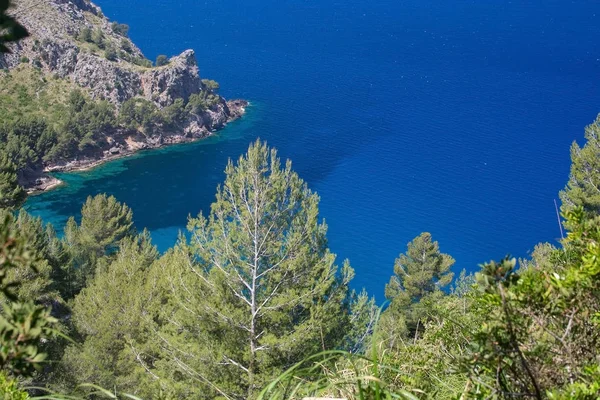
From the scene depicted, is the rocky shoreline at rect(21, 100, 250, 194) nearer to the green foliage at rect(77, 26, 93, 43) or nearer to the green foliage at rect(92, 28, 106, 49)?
the green foliage at rect(92, 28, 106, 49)

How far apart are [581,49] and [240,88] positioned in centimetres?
4547

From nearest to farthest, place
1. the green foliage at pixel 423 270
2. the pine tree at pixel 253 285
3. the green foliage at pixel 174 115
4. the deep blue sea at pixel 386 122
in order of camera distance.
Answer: the pine tree at pixel 253 285
the green foliage at pixel 423 270
the deep blue sea at pixel 386 122
the green foliage at pixel 174 115

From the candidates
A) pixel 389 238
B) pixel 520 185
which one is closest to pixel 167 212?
pixel 389 238

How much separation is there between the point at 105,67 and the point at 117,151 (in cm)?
956

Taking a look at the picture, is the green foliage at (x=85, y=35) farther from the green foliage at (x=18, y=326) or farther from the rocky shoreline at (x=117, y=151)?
the green foliage at (x=18, y=326)

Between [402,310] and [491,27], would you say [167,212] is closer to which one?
[402,310]

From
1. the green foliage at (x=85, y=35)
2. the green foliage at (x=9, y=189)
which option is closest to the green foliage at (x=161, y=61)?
the green foliage at (x=85, y=35)

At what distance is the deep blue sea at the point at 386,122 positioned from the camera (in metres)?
36.7

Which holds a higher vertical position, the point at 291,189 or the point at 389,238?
the point at 389,238

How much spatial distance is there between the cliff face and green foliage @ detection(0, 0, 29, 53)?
49889 mm

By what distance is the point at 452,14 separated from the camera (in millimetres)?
93000

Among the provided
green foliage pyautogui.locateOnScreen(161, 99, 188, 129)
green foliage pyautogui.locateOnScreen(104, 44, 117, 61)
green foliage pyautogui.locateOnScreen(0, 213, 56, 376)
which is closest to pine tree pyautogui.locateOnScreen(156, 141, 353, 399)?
green foliage pyautogui.locateOnScreen(0, 213, 56, 376)

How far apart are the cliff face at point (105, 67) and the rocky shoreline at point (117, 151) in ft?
0.87

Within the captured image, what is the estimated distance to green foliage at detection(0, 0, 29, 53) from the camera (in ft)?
4.56
